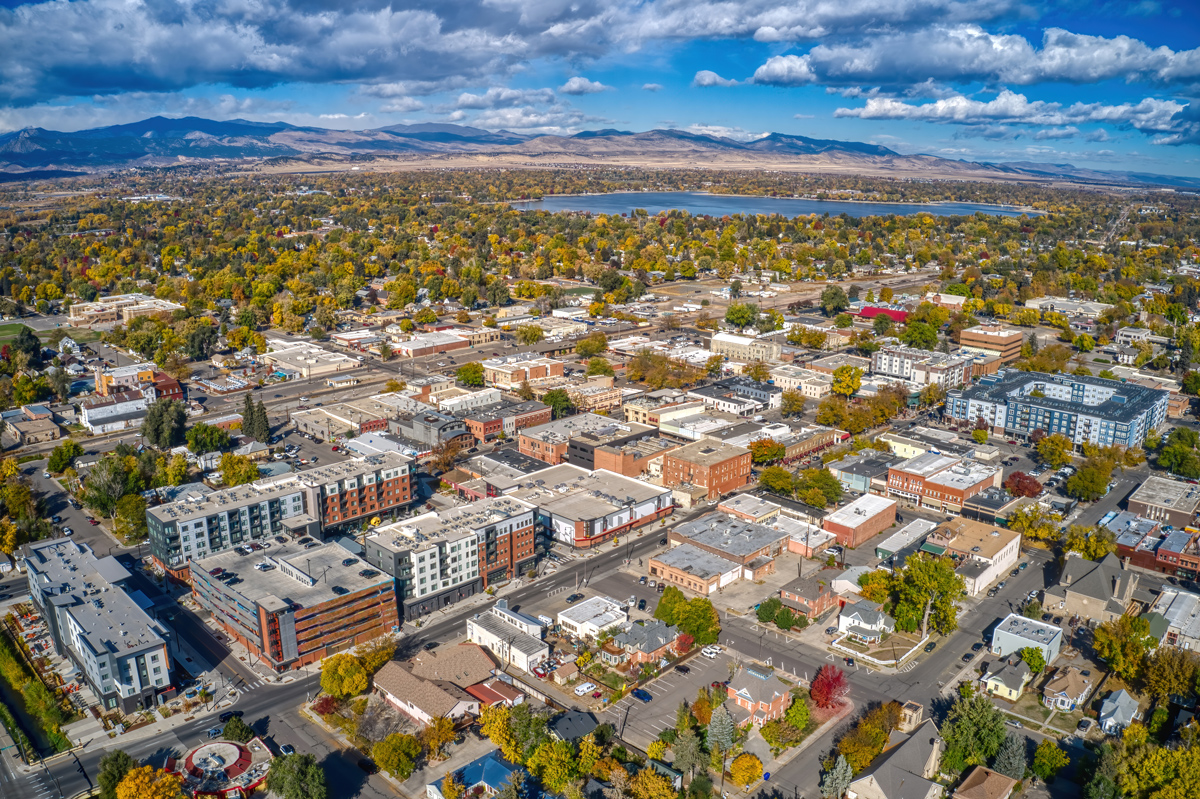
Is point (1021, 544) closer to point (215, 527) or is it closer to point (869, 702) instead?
point (869, 702)

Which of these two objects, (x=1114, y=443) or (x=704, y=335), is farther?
(x=704, y=335)

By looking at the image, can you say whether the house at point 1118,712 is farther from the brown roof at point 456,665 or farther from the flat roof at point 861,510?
the brown roof at point 456,665

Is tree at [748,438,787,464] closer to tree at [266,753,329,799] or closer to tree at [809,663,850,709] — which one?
tree at [809,663,850,709]

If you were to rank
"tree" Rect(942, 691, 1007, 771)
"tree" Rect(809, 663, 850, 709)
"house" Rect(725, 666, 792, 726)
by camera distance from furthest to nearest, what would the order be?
Result: 1. "tree" Rect(809, 663, 850, 709)
2. "house" Rect(725, 666, 792, 726)
3. "tree" Rect(942, 691, 1007, 771)

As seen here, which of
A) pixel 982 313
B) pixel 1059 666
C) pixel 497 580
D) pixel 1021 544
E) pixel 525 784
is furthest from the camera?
pixel 982 313

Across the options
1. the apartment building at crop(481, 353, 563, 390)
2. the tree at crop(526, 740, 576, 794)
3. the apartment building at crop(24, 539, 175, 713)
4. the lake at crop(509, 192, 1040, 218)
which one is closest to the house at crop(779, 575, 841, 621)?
the tree at crop(526, 740, 576, 794)

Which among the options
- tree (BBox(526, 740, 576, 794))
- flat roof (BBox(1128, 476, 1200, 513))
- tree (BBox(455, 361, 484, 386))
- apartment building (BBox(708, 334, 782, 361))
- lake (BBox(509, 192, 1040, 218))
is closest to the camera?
tree (BBox(526, 740, 576, 794))

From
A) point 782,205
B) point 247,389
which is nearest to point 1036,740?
point 247,389
